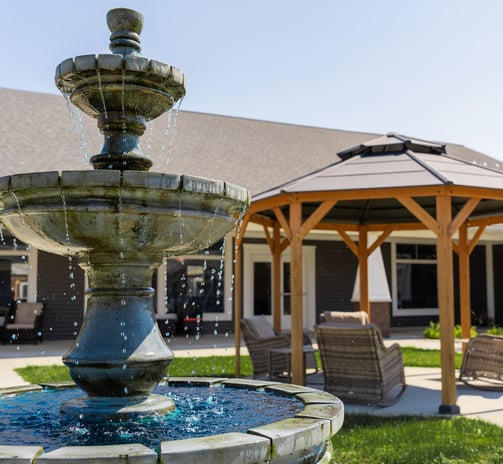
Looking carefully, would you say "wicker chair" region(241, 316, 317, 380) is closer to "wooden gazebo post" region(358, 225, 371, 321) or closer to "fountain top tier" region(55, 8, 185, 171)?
"wooden gazebo post" region(358, 225, 371, 321)

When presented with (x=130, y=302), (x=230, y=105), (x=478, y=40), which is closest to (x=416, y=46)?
(x=478, y=40)

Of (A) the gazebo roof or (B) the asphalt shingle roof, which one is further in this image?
(B) the asphalt shingle roof

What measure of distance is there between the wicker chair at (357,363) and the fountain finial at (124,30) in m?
4.33

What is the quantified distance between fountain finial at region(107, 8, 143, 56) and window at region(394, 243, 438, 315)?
55.1ft

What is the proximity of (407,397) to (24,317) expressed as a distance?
32.5 feet

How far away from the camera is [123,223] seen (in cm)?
315

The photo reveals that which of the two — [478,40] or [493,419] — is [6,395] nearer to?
[493,419]

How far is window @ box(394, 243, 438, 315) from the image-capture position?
19875mm

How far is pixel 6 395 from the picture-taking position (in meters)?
4.18

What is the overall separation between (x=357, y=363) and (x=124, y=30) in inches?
187

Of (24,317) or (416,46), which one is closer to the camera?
(416,46)

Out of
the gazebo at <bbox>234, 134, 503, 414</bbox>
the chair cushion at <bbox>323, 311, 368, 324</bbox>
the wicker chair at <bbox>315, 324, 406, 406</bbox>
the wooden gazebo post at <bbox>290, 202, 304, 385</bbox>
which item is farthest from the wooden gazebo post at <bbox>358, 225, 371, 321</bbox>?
the wicker chair at <bbox>315, 324, 406, 406</bbox>

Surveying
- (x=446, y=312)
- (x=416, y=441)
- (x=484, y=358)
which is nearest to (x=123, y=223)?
(x=416, y=441)

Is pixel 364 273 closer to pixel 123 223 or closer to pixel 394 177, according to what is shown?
pixel 394 177
